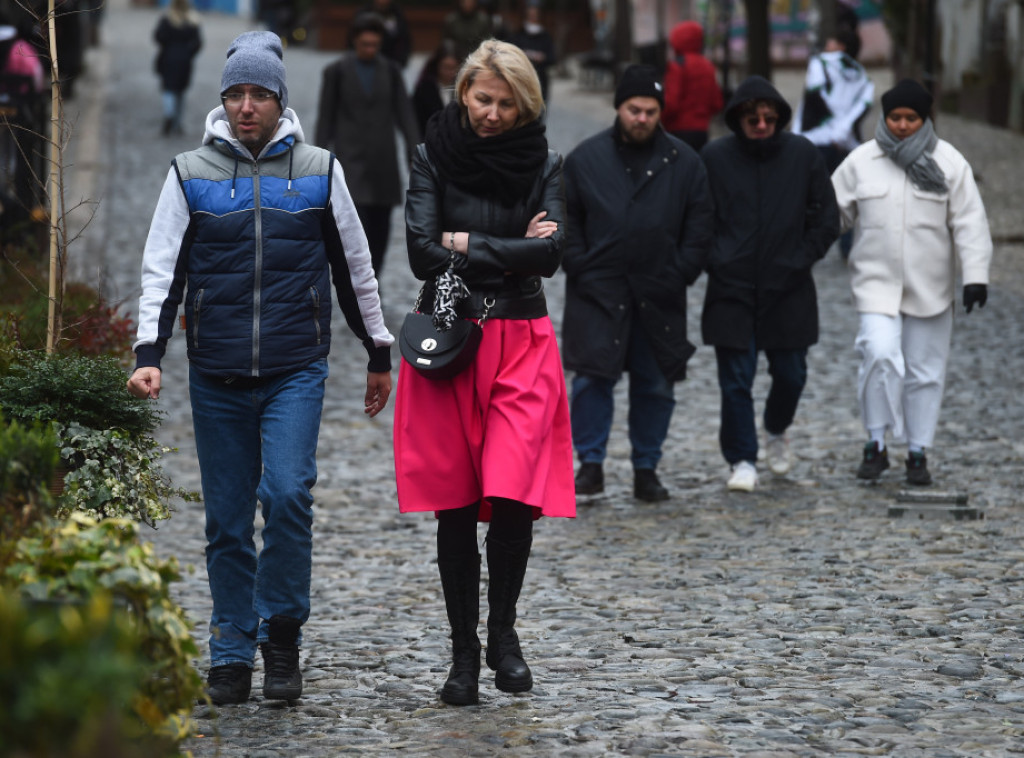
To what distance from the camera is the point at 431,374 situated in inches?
208

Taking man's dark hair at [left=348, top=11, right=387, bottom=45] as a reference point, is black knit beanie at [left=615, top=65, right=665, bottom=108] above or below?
below

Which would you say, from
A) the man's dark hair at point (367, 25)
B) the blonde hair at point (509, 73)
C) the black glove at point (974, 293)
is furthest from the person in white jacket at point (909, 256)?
the man's dark hair at point (367, 25)

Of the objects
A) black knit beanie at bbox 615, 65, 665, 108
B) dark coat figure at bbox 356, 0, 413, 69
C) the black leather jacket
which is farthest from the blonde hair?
dark coat figure at bbox 356, 0, 413, 69

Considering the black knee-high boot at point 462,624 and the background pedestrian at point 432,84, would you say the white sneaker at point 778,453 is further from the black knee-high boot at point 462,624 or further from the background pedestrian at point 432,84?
the background pedestrian at point 432,84

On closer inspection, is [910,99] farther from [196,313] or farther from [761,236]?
[196,313]

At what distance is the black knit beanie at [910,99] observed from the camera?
28.1ft

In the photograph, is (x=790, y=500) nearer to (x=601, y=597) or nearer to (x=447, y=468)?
(x=601, y=597)

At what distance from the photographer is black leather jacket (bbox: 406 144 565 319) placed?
5.38 metres

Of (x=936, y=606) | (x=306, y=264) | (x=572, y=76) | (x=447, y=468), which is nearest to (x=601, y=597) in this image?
(x=936, y=606)

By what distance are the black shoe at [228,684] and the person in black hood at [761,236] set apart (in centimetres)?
388

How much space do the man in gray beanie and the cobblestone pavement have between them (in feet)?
1.16

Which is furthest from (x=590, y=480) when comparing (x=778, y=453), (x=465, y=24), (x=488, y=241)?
(x=465, y=24)

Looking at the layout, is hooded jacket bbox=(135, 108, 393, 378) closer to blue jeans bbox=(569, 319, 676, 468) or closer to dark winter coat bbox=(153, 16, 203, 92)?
blue jeans bbox=(569, 319, 676, 468)

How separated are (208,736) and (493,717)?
2.66 feet
